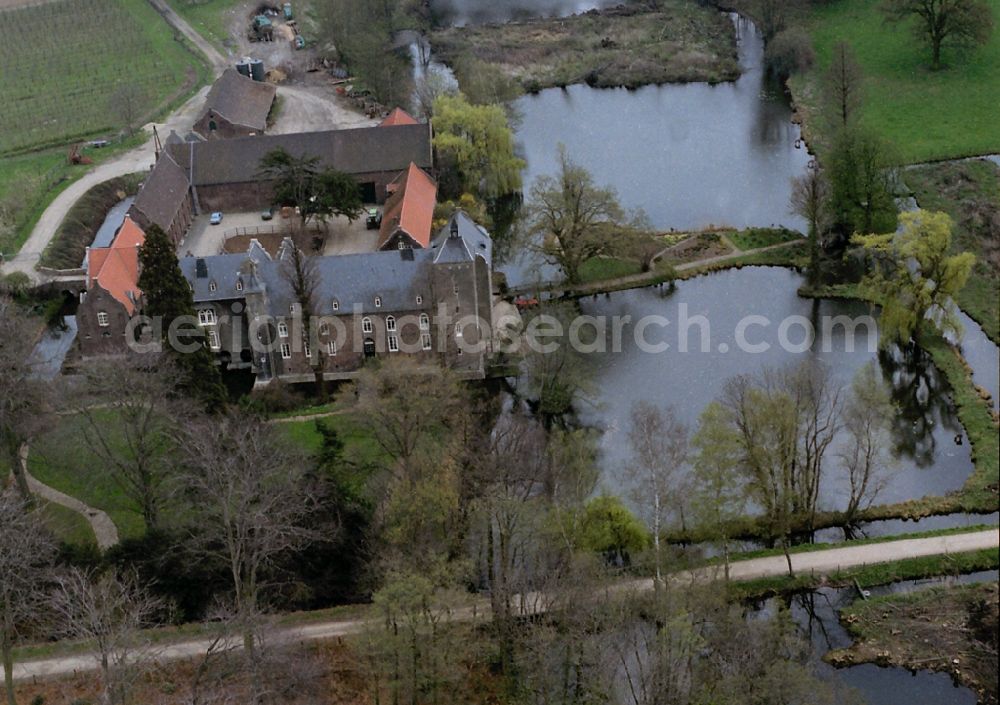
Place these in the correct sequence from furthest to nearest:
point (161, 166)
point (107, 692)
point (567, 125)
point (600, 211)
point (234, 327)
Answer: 1. point (567, 125)
2. point (161, 166)
3. point (600, 211)
4. point (234, 327)
5. point (107, 692)

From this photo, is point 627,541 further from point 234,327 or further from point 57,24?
point 57,24

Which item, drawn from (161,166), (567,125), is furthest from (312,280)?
(567,125)

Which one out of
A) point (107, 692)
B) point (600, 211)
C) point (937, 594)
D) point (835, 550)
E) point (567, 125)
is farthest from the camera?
point (567, 125)

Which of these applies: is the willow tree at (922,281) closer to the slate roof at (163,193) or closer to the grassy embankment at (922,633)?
the grassy embankment at (922,633)

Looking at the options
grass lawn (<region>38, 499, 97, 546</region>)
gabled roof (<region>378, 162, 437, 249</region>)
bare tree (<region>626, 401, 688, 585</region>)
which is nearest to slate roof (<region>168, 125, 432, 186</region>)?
gabled roof (<region>378, 162, 437, 249</region>)

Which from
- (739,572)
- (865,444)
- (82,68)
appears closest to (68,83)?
(82,68)

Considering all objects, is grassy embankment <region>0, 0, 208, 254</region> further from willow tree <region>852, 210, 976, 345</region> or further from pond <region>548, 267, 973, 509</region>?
willow tree <region>852, 210, 976, 345</region>
